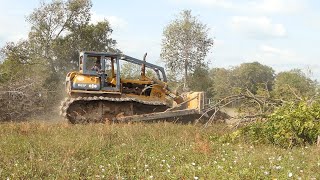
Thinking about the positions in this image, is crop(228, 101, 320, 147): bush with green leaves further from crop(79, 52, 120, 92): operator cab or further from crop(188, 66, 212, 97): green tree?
crop(188, 66, 212, 97): green tree

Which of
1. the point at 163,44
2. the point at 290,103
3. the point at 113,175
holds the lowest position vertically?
the point at 113,175

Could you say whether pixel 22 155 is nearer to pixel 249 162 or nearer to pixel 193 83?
pixel 249 162

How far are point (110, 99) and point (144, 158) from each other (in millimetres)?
8076

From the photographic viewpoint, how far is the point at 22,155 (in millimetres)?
7867

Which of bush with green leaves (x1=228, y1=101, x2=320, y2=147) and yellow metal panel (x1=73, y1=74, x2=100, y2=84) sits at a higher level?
yellow metal panel (x1=73, y1=74, x2=100, y2=84)

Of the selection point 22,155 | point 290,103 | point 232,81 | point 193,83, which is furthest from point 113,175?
point 232,81

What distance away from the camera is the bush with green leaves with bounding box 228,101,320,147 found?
9375 mm

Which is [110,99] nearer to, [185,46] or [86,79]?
[86,79]

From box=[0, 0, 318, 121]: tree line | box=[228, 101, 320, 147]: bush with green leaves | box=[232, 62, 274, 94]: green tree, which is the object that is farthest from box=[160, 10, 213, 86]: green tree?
box=[228, 101, 320, 147]: bush with green leaves

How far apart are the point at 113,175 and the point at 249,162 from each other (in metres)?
2.29

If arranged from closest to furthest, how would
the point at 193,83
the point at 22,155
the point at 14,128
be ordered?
the point at 22,155 < the point at 14,128 < the point at 193,83

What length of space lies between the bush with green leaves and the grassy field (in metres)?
0.39

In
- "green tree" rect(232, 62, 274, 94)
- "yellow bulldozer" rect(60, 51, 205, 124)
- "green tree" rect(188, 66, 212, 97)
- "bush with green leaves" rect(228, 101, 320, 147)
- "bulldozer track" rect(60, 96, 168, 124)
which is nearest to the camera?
"bush with green leaves" rect(228, 101, 320, 147)

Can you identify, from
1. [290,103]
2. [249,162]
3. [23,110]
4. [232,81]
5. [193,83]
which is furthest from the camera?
[232,81]
